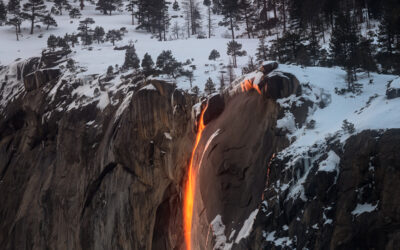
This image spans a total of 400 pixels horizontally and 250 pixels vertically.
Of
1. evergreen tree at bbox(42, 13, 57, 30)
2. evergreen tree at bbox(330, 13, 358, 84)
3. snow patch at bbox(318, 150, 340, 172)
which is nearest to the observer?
snow patch at bbox(318, 150, 340, 172)

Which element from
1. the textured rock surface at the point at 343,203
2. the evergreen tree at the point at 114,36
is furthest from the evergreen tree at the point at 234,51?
the textured rock surface at the point at 343,203

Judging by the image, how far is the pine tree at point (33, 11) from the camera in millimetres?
59594

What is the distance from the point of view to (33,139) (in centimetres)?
3381

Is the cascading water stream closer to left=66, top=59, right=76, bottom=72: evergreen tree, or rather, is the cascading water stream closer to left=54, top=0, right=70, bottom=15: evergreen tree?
left=66, top=59, right=76, bottom=72: evergreen tree

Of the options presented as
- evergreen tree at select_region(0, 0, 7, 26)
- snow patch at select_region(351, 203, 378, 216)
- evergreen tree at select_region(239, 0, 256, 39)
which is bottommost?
snow patch at select_region(351, 203, 378, 216)

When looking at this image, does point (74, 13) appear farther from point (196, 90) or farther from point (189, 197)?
point (189, 197)

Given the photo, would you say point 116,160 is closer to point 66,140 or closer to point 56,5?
point 66,140

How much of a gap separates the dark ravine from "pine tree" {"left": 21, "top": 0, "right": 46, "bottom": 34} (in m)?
24.3

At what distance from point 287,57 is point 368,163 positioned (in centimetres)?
1730

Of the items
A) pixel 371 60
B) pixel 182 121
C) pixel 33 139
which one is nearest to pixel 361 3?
pixel 371 60

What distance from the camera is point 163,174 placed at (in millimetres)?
26406

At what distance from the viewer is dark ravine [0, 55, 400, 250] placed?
1137 cm

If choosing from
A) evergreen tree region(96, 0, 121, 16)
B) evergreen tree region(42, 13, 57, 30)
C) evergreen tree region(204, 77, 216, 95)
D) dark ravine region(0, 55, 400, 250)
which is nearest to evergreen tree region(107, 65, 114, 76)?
dark ravine region(0, 55, 400, 250)

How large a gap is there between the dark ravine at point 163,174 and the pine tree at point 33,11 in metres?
24.3
